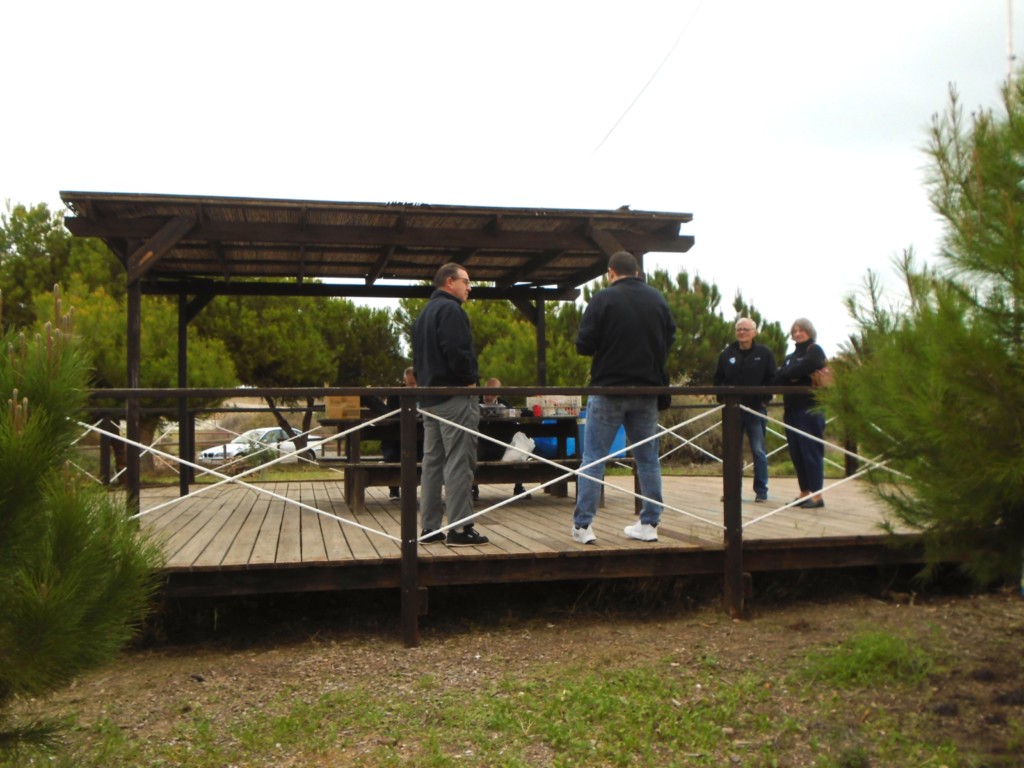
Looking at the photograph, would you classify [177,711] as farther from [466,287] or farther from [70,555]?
[466,287]

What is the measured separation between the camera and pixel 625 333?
18.0ft

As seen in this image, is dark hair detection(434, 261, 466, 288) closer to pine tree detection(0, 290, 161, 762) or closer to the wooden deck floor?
the wooden deck floor

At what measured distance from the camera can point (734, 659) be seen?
4695 mm

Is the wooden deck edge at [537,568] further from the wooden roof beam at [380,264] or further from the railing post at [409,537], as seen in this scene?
the wooden roof beam at [380,264]

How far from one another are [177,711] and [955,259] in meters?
3.55

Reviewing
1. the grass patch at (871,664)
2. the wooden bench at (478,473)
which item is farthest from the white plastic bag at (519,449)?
the grass patch at (871,664)

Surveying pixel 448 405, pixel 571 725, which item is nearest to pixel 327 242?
pixel 448 405

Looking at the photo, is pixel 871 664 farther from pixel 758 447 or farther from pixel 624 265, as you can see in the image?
pixel 758 447

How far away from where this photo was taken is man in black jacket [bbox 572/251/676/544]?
5480 mm

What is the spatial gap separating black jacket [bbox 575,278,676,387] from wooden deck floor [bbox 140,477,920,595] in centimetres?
81

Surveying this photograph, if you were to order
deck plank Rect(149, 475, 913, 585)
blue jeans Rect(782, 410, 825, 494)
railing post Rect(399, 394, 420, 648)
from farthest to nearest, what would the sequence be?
blue jeans Rect(782, 410, 825, 494) → deck plank Rect(149, 475, 913, 585) → railing post Rect(399, 394, 420, 648)

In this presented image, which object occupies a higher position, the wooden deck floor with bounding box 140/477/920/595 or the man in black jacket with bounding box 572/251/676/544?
the man in black jacket with bounding box 572/251/676/544

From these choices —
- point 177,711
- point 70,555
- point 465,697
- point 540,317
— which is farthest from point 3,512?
point 540,317

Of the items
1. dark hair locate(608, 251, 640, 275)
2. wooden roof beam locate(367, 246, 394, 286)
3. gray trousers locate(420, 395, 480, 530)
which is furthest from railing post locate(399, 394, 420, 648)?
wooden roof beam locate(367, 246, 394, 286)
